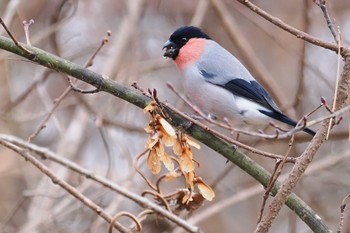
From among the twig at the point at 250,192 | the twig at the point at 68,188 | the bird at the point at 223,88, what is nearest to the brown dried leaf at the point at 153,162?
the twig at the point at 68,188

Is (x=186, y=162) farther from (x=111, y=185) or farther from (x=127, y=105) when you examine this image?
(x=127, y=105)

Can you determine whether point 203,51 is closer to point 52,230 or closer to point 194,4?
point 52,230

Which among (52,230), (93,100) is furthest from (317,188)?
(52,230)

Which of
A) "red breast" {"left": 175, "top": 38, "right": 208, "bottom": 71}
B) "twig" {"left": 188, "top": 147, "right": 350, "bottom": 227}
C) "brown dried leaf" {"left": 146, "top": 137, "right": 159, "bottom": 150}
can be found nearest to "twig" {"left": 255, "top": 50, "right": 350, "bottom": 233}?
"brown dried leaf" {"left": 146, "top": 137, "right": 159, "bottom": 150}

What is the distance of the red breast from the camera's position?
2.74 metres

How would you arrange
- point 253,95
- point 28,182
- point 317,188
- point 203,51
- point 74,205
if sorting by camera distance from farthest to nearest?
point 317,188 → point 28,182 → point 74,205 → point 203,51 → point 253,95

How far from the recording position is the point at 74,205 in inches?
123

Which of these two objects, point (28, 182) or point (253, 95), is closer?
point (253, 95)

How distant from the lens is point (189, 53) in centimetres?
275

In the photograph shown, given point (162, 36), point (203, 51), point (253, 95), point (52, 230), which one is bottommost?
point (52, 230)

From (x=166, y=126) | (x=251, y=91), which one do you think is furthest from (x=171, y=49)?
(x=166, y=126)

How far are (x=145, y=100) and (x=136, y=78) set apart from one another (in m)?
1.80

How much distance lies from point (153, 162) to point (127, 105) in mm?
Answer: 1971

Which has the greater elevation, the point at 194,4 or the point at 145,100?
Result: the point at 194,4
